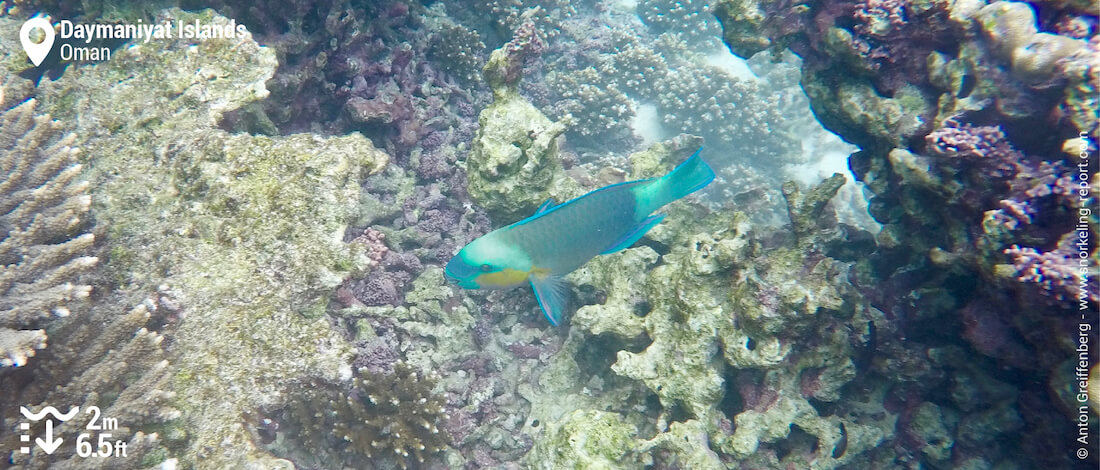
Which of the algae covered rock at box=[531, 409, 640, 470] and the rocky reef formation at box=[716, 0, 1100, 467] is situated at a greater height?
the rocky reef formation at box=[716, 0, 1100, 467]

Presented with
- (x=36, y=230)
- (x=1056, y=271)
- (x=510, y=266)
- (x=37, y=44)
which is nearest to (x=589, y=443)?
(x=510, y=266)

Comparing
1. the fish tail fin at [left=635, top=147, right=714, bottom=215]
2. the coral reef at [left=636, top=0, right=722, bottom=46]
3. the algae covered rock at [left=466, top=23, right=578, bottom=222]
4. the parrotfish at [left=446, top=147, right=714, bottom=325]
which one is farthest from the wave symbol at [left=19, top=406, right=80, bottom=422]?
the coral reef at [left=636, top=0, right=722, bottom=46]

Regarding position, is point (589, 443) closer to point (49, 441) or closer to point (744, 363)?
point (744, 363)

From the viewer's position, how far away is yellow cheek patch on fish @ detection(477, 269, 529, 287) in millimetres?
3109

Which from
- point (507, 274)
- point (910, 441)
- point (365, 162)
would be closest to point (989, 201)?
point (910, 441)

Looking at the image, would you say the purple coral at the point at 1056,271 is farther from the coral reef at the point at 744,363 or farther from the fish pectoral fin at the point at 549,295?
the fish pectoral fin at the point at 549,295

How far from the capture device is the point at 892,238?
10.9 feet

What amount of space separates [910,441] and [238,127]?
525 cm

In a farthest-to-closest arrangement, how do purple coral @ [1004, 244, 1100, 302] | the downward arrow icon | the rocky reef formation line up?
1. the downward arrow icon
2. the rocky reef formation
3. purple coral @ [1004, 244, 1100, 302]

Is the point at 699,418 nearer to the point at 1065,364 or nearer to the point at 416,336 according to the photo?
the point at 1065,364

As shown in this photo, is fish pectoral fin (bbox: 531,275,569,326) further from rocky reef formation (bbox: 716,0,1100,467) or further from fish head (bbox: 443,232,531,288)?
rocky reef formation (bbox: 716,0,1100,467)

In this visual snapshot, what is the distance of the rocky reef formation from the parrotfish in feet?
4.08

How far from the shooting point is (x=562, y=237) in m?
3.12

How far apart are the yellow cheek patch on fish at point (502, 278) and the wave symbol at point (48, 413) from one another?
208 centimetres
